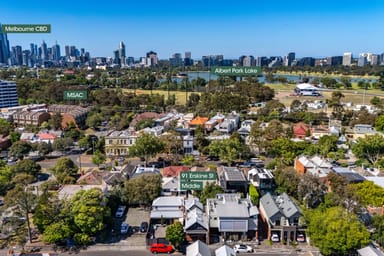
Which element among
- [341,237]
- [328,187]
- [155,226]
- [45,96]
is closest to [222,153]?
[328,187]

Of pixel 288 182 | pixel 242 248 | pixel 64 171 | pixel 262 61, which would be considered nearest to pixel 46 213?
pixel 64 171

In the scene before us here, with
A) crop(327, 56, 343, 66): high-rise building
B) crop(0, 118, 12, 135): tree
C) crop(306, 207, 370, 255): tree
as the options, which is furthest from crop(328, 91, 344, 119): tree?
crop(327, 56, 343, 66): high-rise building

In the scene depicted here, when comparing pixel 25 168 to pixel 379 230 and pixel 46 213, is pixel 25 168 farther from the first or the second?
pixel 379 230

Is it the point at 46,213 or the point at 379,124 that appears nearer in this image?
the point at 46,213

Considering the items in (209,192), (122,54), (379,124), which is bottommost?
(209,192)

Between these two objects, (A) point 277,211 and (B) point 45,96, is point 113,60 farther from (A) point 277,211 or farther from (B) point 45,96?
(A) point 277,211

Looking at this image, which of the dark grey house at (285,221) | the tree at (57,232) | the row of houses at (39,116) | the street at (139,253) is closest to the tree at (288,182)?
the dark grey house at (285,221)

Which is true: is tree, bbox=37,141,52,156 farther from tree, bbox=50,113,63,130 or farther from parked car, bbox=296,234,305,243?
parked car, bbox=296,234,305,243
